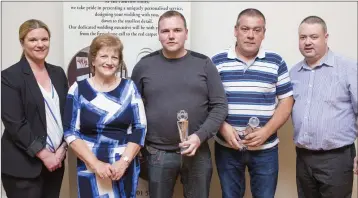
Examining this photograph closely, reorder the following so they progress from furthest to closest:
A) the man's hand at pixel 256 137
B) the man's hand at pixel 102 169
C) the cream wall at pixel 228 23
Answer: the cream wall at pixel 228 23 → the man's hand at pixel 256 137 → the man's hand at pixel 102 169

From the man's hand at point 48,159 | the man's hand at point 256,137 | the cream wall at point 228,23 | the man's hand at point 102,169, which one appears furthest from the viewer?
the cream wall at point 228,23

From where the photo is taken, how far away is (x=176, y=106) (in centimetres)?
205

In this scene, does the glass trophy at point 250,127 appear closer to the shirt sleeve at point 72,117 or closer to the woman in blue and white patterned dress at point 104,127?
the woman in blue and white patterned dress at point 104,127

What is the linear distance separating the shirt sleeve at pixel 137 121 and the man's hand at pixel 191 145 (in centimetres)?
21

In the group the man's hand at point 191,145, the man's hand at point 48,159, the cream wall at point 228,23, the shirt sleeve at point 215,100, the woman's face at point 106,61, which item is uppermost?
the cream wall at point 228,23

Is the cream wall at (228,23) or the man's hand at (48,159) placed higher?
the cream wall at (228,23)

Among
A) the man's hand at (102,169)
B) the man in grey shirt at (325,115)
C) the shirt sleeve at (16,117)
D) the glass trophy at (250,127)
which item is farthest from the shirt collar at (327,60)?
the shirt sleeve at (16,117)

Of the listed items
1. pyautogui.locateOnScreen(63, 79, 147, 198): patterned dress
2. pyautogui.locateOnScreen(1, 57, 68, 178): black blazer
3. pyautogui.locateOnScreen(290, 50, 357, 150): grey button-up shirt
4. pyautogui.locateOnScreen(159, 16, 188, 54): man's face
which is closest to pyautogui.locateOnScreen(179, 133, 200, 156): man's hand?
pyautogui.locateOnScreen(63, 79, 147, 198): patterned dress

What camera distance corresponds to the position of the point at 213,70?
2131 millimetres

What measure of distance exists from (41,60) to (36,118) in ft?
1.10

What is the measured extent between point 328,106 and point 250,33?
604mm

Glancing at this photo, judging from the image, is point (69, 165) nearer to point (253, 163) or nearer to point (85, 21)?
point (85, 21)

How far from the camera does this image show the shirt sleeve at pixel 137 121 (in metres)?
1.97

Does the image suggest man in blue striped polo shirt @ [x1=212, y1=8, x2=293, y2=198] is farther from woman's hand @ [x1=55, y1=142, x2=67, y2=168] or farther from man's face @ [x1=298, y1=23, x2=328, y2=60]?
woman's hand @ [x1=55, y1=142, x2=67, y2=168]
